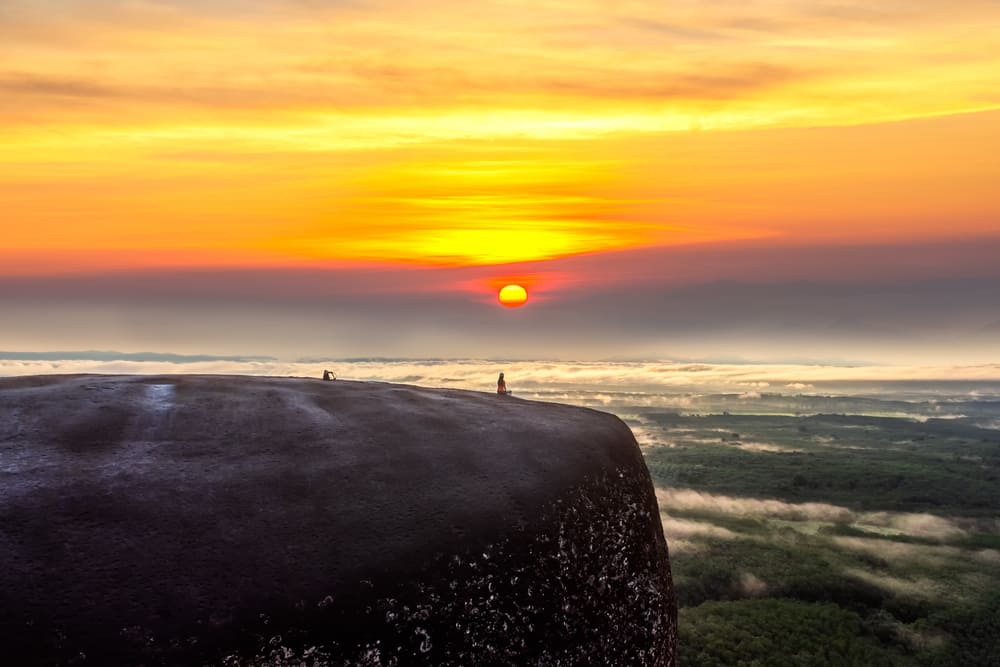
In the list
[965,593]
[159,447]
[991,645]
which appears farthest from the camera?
[965,593]

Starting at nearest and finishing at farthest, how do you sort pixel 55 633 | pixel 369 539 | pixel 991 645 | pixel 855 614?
pixel 55 633
pixel 369 539
pixel 991 645
pixel 855 614

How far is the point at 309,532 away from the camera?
9.07 metres

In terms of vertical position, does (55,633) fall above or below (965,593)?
above

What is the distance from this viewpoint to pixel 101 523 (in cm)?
852

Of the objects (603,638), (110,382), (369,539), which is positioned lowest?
(603,638)

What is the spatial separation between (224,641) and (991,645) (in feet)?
611

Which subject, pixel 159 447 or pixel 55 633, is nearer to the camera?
pixel 55 633

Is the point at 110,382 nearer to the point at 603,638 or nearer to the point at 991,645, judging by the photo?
the point at 603,638

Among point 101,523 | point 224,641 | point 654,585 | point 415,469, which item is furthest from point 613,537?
point 101,523

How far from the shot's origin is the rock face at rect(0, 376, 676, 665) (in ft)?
26.7

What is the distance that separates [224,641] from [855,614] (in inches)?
7296

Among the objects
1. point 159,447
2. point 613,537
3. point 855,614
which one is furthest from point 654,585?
point 855,614

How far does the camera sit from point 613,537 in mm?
11273

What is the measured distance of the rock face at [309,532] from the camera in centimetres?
812
